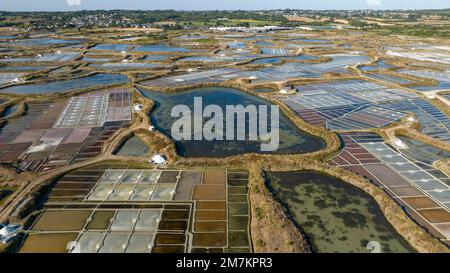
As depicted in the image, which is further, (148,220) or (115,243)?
(148,220)

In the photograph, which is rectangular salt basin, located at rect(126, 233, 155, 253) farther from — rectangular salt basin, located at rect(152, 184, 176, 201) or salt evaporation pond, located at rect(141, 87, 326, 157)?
salt evaporation pond, located at rect(141, 87, 326, 157)

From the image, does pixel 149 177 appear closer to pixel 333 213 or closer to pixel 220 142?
pixel 220 142

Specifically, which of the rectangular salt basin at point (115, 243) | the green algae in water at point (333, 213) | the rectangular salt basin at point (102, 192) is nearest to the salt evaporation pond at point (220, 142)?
the green algae in water at point (333, 213)

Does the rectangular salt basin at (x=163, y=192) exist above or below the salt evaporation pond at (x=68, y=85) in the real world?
below

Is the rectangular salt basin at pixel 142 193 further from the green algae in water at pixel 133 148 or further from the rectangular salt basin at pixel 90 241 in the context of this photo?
the green algae in water at pixel 133 148

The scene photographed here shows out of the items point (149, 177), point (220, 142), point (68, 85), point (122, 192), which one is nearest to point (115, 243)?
point (122, 192)
